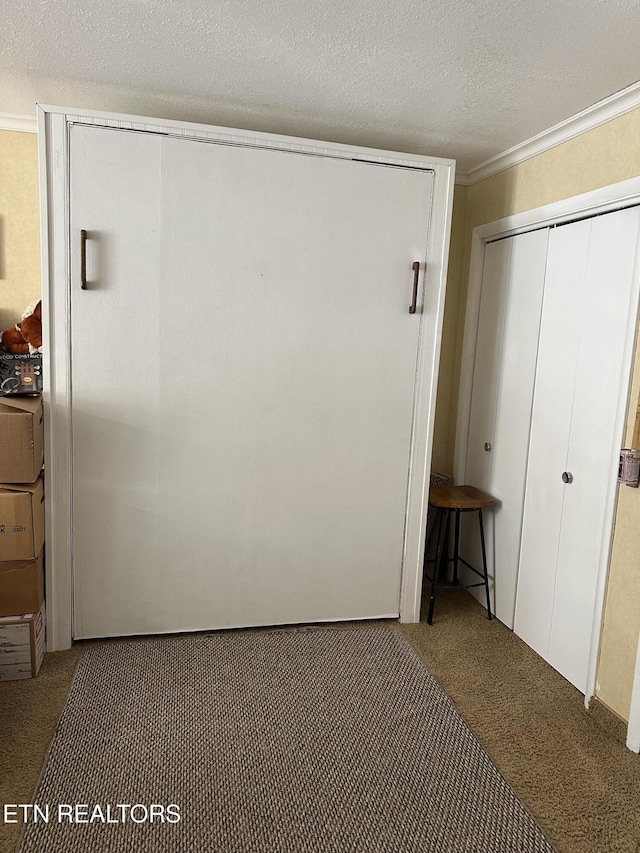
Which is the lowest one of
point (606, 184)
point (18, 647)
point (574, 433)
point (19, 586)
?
point (18, 647)

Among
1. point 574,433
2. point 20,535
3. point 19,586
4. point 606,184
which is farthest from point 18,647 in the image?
point 606,184

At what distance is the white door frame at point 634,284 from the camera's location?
2.35 meters

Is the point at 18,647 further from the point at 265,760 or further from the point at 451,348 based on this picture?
the point at 451,348

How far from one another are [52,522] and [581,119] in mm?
2777

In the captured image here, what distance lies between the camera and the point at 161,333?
2.66 m

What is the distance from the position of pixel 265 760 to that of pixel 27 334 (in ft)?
6.55

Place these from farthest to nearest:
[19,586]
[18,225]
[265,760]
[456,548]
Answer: [456,548]
[18,225]
[19,586]
[265,760]

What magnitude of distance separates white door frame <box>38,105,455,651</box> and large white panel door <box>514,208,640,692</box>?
0.51 metres

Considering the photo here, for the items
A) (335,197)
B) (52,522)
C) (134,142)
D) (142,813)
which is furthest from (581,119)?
(142,813)

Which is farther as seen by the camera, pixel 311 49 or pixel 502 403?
pixel 502 403

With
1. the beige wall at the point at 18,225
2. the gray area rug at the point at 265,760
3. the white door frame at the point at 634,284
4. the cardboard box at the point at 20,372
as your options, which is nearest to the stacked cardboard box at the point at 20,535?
the cardboard box at the point at 20,372

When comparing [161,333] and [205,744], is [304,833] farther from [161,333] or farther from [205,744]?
[161,333]

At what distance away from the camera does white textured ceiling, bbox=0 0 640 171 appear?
1831 mm

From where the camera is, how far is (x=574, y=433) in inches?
106
